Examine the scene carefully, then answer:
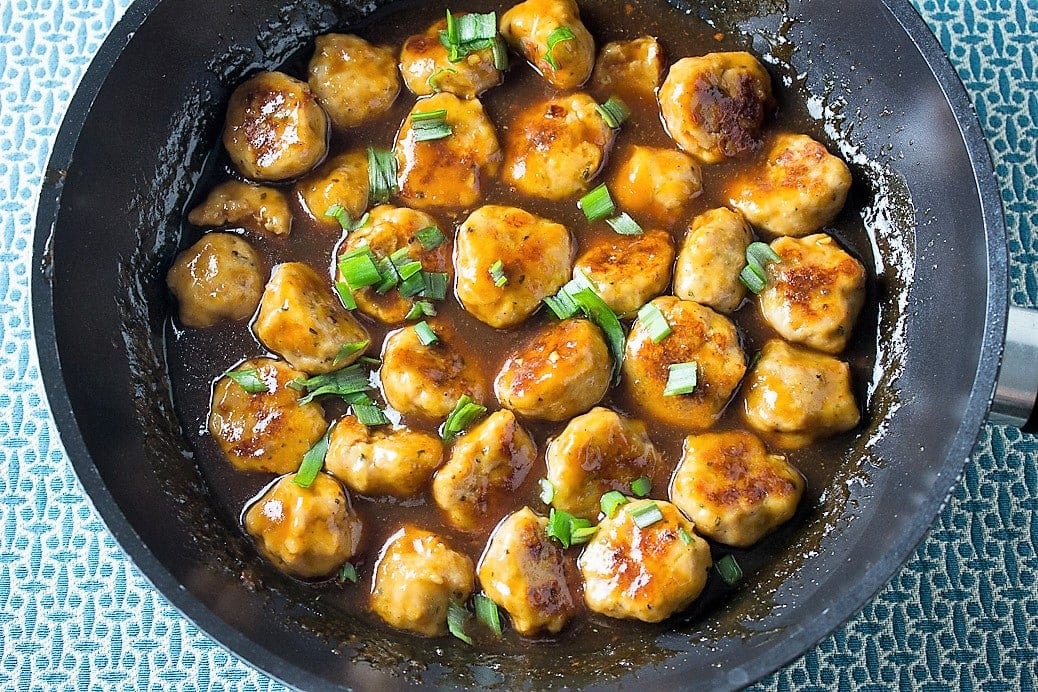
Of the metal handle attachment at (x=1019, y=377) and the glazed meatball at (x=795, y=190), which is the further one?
the glazed meatball at (x=795, y=190)

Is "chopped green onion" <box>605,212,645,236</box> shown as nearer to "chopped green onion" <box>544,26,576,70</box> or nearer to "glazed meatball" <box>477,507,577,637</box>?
"chopped green onion" <box>544,26,576,70</box>

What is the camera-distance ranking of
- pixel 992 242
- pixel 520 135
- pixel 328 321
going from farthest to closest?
pixel 520 135, pixel 328 321, pixel 992 242

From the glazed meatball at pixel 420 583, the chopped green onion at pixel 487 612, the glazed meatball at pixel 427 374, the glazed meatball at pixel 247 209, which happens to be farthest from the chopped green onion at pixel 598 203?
the chopped green onion at pixel 487 612

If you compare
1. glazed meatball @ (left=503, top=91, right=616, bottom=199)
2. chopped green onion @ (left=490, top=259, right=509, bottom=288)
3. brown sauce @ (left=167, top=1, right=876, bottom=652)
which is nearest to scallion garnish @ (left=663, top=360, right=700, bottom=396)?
brown sauce @ (left=167, top=1, right=876, bottom=652)

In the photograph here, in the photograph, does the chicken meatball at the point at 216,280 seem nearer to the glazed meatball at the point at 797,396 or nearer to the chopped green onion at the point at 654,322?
the chopped green onion at the point at 654,322

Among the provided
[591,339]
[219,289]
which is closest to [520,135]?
[591,339]

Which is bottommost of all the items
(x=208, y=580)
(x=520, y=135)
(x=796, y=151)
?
(x=208, y=580)

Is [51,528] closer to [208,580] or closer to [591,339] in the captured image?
[208,580]
